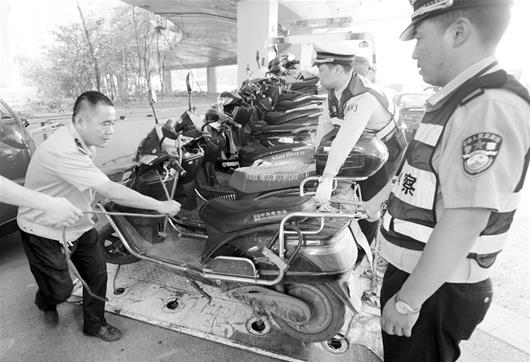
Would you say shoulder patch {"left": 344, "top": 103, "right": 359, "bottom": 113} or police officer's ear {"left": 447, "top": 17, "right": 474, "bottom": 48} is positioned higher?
police officer's ear {"left": 447, "top": 17, "right": 474, "bottom": 48}

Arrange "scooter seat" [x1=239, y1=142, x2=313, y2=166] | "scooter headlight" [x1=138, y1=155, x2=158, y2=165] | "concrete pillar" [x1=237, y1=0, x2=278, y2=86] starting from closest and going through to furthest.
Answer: "scooter headlight" [x1=138, y1=155, x2=158, y2=165], "scooter seat" [x1=239, y1=142, x2=313, y2=166], "concrete pillar" [x1=237, y1=0, x2=278, y2=86]

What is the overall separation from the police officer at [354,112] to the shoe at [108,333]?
1.65m

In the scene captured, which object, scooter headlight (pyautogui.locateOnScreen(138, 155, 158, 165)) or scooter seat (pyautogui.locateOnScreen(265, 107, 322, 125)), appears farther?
scooter seat (pyautogui.locateOnScreen(265, 107, 322, 125))

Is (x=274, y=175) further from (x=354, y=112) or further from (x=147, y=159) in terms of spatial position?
(x=147, y=159)

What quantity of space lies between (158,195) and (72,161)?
0.76 metres

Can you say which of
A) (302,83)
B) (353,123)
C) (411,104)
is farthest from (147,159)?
(411,104)

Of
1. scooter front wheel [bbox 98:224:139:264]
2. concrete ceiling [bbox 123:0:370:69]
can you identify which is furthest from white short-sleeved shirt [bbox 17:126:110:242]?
concrete ceiling [bbox 123:0:370:69]

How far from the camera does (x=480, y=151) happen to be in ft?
2.52

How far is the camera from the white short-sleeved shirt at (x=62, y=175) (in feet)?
5.54

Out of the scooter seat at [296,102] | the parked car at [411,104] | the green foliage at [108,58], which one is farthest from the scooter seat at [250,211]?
the green foliage at [108,58]

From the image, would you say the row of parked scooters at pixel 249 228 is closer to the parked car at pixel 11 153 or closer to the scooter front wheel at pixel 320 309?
the scooter front wheel at pixel 320 309

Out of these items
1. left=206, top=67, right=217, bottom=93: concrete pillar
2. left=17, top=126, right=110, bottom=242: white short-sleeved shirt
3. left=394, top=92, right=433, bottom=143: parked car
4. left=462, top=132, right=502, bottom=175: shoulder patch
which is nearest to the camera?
left=462, top=132, right=502, bottom=175: shoulder patch

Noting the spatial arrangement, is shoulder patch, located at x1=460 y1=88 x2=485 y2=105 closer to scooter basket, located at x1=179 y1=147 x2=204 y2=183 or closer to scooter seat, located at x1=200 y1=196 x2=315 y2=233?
scooter seat, located at x1=200 y1=196 x2=315 y2=233

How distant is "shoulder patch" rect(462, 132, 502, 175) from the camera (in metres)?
0.76
